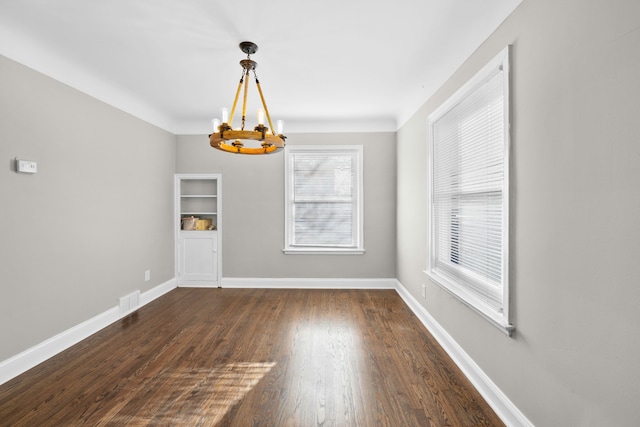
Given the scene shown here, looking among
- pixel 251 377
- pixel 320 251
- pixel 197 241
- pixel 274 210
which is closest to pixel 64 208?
pixel 197 241

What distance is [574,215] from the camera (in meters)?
1.41

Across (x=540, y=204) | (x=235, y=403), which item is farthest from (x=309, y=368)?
(x=540, y=204)

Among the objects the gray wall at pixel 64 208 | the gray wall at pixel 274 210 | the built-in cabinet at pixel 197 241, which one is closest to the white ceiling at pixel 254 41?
the gray wall at pixel 64 208

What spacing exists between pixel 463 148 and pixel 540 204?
43.6 inches

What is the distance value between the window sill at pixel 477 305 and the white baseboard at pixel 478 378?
420mm

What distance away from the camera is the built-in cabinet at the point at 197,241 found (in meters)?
5.03

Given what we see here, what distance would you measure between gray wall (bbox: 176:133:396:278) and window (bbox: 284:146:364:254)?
128mm

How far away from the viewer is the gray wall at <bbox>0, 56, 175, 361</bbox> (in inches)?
96.1

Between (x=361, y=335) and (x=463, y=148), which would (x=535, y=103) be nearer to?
(x=463, y=148)

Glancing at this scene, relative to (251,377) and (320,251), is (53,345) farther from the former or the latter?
(320,251)

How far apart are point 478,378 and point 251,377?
1.68 meters

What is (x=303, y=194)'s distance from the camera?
16.5 ft

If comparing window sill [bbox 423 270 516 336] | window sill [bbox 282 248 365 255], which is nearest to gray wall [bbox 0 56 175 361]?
window sill [bbox 282 248 365 255]

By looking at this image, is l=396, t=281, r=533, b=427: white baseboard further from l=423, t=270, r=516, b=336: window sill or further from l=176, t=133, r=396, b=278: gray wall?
l=176, t=133, r=396, b=278: gray wall
